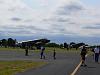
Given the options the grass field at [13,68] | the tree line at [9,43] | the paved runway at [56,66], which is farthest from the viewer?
the tree line at [9,43]

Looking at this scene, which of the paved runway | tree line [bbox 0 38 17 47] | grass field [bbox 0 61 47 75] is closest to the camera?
the paved runway

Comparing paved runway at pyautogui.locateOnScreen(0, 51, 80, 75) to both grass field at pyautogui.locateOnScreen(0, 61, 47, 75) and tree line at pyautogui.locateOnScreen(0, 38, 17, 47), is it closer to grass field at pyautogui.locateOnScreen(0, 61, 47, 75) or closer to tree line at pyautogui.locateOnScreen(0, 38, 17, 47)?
grass field at pyautogui.locateOnScreen(0, 61, 47, 75)

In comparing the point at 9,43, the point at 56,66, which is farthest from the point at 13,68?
the point at 9,43

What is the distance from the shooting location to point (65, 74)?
71.7 feet

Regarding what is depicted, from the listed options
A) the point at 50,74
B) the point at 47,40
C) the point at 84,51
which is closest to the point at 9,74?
the point at 50,74

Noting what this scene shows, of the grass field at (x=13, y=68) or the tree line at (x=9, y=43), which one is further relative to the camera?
the tree line at (x=9, y=43)

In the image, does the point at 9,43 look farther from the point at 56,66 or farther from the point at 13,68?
the point at 13,68

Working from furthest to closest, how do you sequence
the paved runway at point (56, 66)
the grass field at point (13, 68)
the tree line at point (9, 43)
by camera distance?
the tree line at point (9, 43) < the grass field at point (13, 68) < the paved runway at point (56, 66)

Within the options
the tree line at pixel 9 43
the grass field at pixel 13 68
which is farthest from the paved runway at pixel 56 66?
the tree line at pixel 9 43

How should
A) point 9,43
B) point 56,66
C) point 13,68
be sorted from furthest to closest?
point 9,43
point 56,66
point 13,68

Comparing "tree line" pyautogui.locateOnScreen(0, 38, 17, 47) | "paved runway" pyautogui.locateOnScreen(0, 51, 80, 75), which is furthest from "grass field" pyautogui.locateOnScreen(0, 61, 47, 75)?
"tree line" pyautogui.locateOnScreen(0, 38, 17, 47)

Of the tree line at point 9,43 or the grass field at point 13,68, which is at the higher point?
the tree line at point 9,43

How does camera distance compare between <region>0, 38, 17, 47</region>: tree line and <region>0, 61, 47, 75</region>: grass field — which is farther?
<region>0, 38, 17, 47</region>: tree line

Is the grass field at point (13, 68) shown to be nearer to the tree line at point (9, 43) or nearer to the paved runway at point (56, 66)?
the paved runway at point (56, 66)
